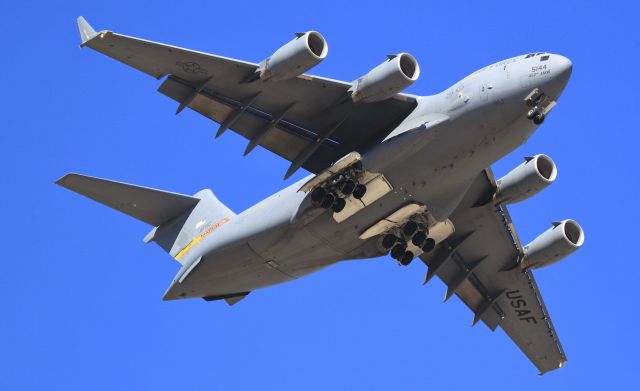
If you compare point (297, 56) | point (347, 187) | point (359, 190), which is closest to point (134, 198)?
point (347, 187)

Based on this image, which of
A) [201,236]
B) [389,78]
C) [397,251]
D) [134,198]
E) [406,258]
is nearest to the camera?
[389,78]

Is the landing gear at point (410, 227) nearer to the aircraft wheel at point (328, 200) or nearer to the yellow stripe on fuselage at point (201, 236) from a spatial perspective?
the aircraft wheel at point (328, 200)

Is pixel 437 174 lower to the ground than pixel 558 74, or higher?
lower

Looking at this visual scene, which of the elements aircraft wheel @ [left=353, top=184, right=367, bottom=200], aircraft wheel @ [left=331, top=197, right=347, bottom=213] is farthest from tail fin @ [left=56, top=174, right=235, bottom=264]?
aircraft wheel @ [left=353, top=184, right=367, bottom=200]

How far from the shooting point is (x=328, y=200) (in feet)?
79.7

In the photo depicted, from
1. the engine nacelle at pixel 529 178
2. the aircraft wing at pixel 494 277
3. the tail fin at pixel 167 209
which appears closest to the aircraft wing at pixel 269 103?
the tail fin at pixel 167 209

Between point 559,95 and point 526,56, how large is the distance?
3.32 ft

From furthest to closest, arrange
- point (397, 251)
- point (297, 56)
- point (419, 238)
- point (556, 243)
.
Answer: point (556, 243)
point (397, 251)
point (419, 238)
point (297, 56)

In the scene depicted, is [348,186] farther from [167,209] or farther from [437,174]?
[167,209]

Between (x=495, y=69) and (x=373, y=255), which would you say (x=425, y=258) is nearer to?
(x=373, y=255)

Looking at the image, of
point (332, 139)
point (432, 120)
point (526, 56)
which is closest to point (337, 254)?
point (332, 139)

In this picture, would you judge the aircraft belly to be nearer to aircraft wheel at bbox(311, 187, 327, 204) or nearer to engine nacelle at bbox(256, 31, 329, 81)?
aircraft wheel at bbox(311, 187, 327, 204)

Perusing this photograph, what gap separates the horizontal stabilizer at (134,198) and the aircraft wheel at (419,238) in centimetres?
542

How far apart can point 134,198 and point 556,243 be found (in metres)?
9.66
